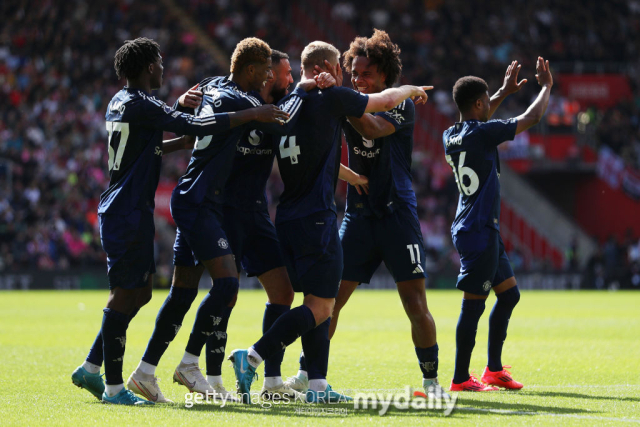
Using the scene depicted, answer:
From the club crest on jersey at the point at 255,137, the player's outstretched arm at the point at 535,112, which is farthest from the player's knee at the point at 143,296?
the player's outstretched arm at the point at 535,112

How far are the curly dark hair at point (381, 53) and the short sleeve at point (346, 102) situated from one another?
74 centimetres

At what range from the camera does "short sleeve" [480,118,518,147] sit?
7.12m

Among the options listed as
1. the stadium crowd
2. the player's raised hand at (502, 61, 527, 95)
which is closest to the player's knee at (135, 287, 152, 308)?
the player's raised hand at (502, 61, 527, 95)

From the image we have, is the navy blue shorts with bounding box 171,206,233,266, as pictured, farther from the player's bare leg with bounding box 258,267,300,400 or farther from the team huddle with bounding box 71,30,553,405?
the player's bare leg with bounding box 258,267,300,400

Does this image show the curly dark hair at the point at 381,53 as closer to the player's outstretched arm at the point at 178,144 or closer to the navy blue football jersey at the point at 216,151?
the navy blue football jersey at the point at 216,151

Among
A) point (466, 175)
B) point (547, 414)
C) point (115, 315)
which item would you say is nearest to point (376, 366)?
point (466, 175)

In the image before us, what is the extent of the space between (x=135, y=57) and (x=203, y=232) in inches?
53.6

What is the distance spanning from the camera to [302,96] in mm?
6242

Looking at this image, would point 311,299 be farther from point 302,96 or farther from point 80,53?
point 80,53

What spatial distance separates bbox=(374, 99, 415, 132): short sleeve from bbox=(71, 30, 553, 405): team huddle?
0.01 meters

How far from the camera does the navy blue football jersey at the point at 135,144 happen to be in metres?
6.18

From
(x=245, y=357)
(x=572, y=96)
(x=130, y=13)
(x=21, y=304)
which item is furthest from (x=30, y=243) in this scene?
(x=245, y=357)

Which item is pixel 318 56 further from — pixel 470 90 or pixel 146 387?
pixel 146 387

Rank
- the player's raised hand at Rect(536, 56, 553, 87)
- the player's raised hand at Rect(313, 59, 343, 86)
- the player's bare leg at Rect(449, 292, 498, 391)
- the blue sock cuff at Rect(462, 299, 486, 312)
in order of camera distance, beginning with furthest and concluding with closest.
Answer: the player's raised hand at Rect(536, 56, 553, 87), the blue sock cuff at Rect(462, 299, 486, 312), the player's bare leg at Rect(449, 292, 498, 391), the player's raised hand at Rect(313, 59, 343, 86)
